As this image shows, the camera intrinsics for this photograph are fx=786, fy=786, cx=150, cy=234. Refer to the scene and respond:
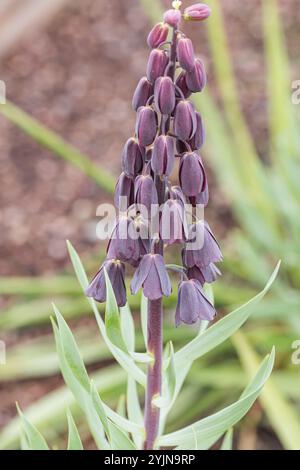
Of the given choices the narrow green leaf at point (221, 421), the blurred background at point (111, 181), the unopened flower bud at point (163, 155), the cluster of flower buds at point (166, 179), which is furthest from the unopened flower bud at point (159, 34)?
the blurred background at point (111, 181)

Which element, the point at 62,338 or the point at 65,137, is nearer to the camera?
the point at 62,338

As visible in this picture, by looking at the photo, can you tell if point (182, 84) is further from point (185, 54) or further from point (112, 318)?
point (112, 318)

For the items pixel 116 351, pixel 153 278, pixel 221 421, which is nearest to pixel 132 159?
pixel 153 278

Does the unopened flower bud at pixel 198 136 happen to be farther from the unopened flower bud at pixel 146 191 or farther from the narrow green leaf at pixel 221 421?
the narrow green leaf at pixel 221 421

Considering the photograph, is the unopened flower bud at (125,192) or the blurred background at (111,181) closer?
the unopened flower bud at (125,192)

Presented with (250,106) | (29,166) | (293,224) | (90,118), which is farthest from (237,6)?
(293,224)

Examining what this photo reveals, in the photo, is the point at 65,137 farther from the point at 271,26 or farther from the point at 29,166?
the point at 271,26

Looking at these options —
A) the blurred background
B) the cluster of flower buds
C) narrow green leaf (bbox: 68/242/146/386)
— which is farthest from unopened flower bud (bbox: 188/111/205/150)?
the blurred background
